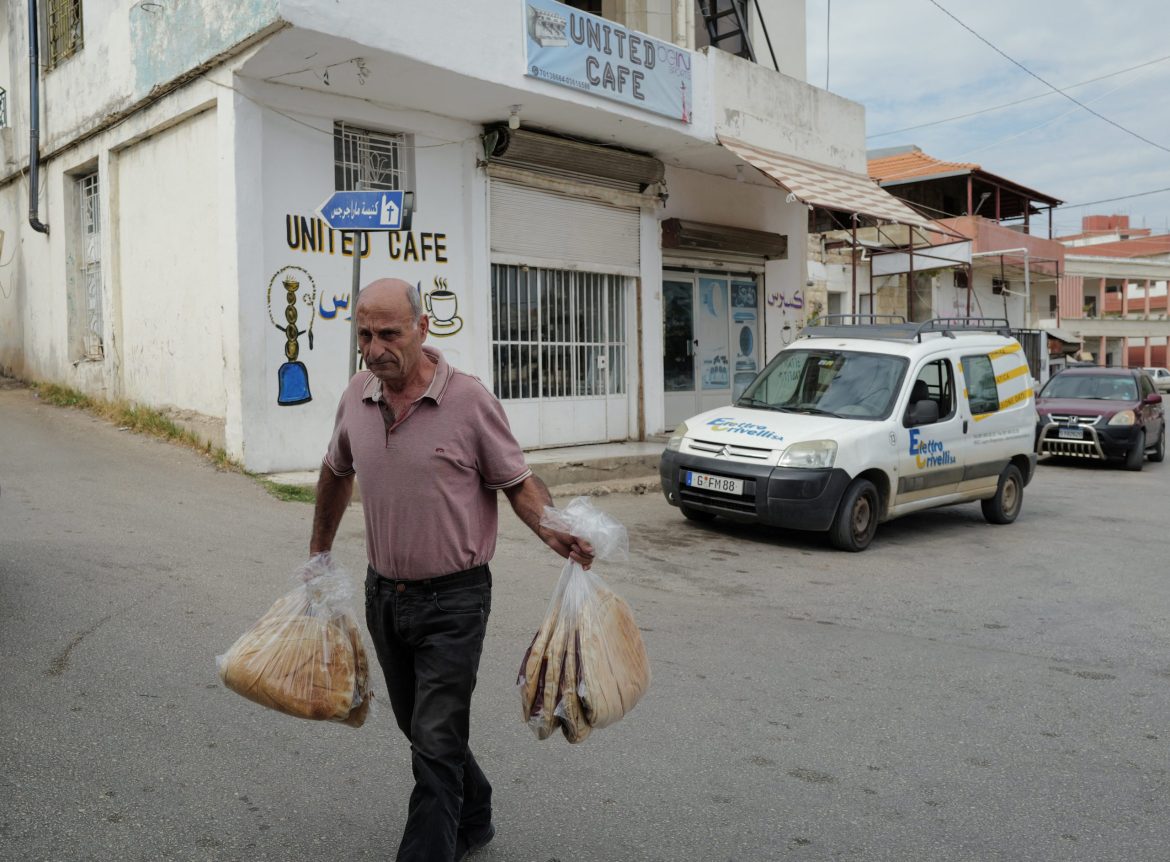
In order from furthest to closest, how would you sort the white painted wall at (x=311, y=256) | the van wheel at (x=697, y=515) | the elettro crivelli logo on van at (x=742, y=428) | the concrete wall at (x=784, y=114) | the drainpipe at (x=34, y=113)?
the concrete wall at (x=784, y=114)
the drainpipe at (x=34, y=113)
the white painted wall at (x=311, y=256)
the van wheel at (x=697, y=515)
the elettro crivelli logo on van at (x=742, y=428)

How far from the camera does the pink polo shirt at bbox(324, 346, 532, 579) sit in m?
2.90

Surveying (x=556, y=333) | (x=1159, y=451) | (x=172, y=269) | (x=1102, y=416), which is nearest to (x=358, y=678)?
(x=172, y=269)

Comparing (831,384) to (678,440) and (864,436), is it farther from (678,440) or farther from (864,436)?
(678,440)

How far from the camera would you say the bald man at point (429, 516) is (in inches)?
112

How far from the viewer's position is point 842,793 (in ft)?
12.2

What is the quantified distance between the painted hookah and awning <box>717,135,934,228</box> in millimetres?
6451

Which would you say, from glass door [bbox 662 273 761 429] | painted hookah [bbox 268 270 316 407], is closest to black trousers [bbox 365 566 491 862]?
painted hookah [bbox 268 270 316 407]

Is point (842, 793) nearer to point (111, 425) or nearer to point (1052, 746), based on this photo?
point (1052, 746)

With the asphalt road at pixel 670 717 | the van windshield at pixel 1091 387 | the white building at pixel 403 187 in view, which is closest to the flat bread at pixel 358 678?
the asphalt road at pixel 670 717

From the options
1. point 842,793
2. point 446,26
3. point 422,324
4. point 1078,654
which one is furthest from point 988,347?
point 422,324

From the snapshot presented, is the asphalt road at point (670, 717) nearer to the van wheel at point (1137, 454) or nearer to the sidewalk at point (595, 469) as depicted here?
the sidewalk at point (595, 469)

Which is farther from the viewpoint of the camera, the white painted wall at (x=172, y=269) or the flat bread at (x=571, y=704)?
the white painted wall at (x=172, y=269)

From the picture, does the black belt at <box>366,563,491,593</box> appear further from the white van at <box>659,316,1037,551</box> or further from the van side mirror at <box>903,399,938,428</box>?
the van side mirror at <box>903,399,938,428</box>

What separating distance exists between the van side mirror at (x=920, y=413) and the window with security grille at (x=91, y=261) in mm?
9899
